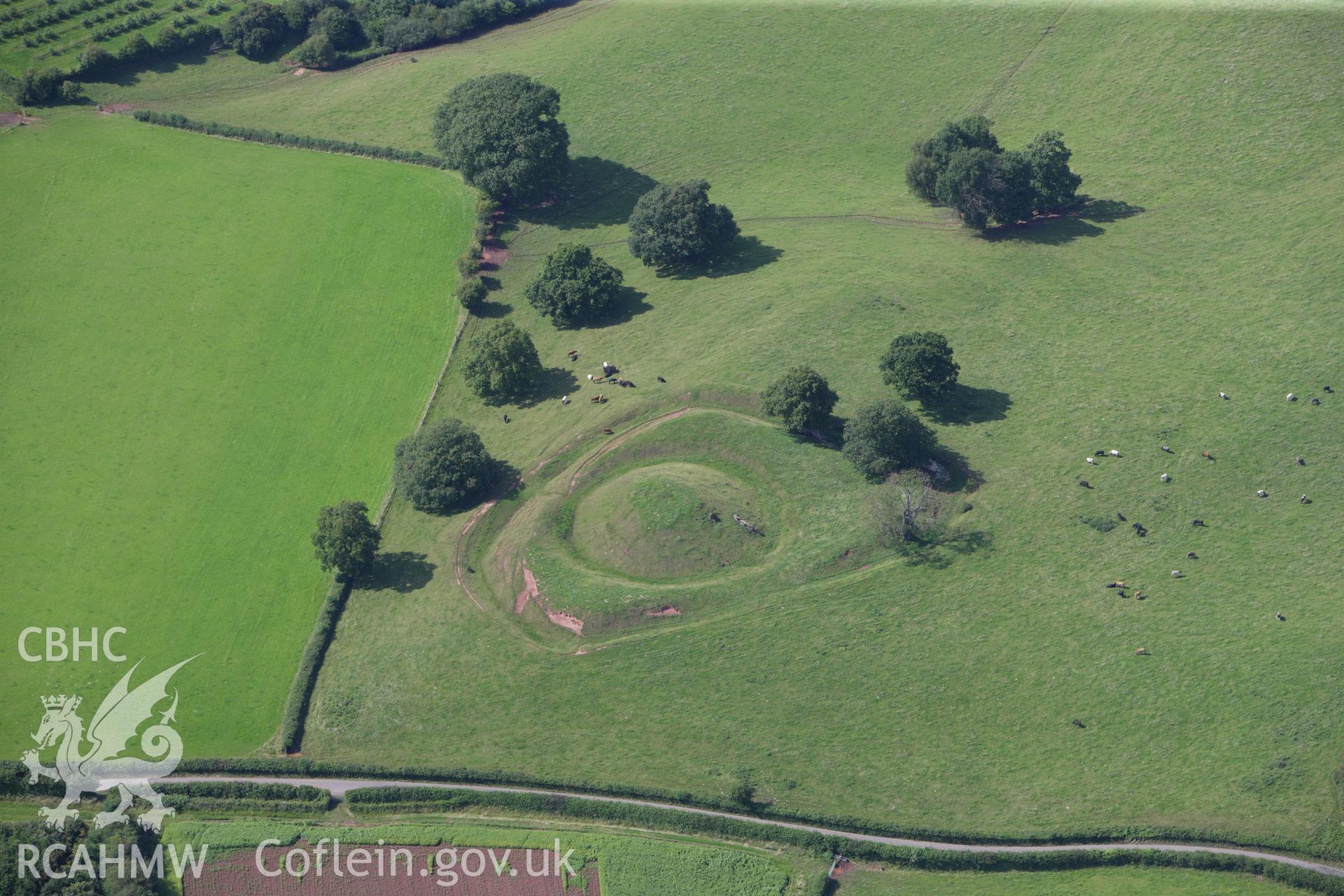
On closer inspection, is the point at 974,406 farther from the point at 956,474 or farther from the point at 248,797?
the point at 248,797

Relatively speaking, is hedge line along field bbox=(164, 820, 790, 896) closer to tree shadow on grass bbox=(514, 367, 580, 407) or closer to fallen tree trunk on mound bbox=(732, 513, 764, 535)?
fallen tree trunk on mound bbox=(732, 513, 764, 535)

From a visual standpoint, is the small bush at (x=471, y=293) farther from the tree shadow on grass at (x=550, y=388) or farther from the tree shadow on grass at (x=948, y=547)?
the tree shadow on grass at (x=948, y=547)

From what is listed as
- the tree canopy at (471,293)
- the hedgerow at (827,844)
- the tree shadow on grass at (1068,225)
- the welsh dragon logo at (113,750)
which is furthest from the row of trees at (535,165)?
the welsh dragon logo at (113,750)

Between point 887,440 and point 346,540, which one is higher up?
point 887,440

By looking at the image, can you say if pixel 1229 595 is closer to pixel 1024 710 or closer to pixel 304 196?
pixel 1024 710

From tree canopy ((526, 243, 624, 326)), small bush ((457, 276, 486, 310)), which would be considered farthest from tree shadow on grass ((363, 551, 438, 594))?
small bush ((457, 276, 486, 310))

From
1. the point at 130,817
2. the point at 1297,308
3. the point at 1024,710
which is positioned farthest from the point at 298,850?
the point at 1297,308

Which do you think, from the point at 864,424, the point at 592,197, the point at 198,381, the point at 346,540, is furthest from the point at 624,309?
the point at 198,381
